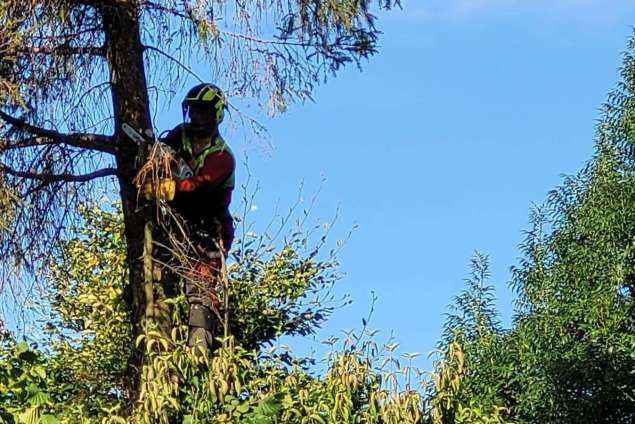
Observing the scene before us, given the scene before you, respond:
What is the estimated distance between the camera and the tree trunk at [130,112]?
7434mm

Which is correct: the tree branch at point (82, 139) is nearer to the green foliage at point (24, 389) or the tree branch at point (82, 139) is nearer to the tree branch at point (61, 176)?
the tree branch at point (61, 176)

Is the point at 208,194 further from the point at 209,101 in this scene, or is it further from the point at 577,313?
the point at 577,313

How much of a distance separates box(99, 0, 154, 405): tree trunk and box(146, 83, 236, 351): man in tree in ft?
0.89

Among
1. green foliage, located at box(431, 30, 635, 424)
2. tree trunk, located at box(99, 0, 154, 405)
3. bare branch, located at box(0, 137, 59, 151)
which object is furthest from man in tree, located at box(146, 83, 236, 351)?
green foliage, located at box(431, 30, 635, 424)

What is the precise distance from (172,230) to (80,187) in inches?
52.4

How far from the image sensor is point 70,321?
12.7 metres

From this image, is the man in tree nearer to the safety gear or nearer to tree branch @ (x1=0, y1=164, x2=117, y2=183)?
the safety gear

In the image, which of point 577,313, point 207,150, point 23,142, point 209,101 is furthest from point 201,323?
point 577,313

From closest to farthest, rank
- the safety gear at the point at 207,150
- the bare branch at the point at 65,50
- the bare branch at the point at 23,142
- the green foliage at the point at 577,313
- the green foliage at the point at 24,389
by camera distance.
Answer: the green foliage at the point at 24,389 → the safety gear at the point at 207,150 → the bare branch at the point at 65,50 → the bare branch at the point at 23,142 → the green foliage at the point at 577,313

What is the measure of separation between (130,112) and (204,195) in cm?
94

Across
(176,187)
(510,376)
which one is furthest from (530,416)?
(176,187)

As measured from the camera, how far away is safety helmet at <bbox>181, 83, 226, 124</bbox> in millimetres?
7312

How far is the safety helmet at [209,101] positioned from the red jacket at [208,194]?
0.43 ft

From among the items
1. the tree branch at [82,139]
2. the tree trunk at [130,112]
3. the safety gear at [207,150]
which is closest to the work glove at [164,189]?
the safety gear at [207,150]
